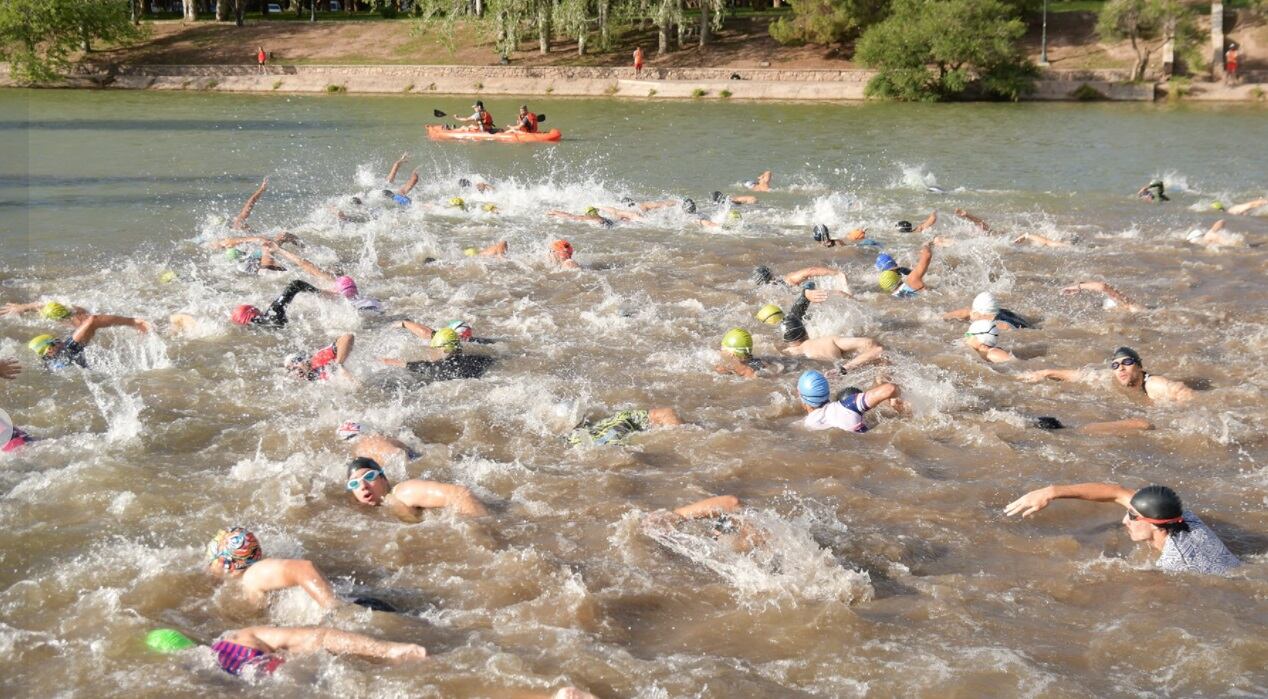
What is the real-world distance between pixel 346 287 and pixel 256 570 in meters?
7.83

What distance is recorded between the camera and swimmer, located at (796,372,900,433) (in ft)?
35.1

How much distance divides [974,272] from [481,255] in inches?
296

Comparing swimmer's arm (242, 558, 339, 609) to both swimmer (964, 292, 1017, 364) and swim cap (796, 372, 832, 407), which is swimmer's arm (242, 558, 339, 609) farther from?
swimmer (964, 292, 1017, 364)

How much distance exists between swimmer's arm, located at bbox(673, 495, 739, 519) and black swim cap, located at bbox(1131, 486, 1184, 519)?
2.83m

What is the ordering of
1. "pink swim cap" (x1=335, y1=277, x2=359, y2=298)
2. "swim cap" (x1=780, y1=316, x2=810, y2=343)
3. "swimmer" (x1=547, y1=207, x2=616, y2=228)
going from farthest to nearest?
"swimmer" (x1=547, y1=207, x2=616, y2=228) → "pink swim cap" (x1=335, y1=277, x2=359, y2=298) → "swim cap" (x1=780, y1=316, x2=810, y2=343)

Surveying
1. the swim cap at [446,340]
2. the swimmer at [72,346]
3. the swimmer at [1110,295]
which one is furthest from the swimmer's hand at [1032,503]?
the swimmer at [72,346]

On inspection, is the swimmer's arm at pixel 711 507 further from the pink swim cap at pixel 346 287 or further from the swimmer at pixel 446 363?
the pink swim cap at pixel 346 287

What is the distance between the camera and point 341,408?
1149 cm

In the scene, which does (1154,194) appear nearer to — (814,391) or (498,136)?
(814,391)

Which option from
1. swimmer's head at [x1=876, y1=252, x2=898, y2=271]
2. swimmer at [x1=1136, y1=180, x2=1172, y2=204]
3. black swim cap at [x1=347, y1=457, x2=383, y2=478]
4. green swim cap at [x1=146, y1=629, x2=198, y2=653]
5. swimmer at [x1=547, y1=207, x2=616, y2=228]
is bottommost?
green swim cap at [x1=146, y1=629, x2=198, y2=653]

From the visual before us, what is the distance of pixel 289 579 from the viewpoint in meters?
7.73

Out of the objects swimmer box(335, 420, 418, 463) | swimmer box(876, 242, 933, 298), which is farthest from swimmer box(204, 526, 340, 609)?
swimmer box(876, 242, 933, 298)

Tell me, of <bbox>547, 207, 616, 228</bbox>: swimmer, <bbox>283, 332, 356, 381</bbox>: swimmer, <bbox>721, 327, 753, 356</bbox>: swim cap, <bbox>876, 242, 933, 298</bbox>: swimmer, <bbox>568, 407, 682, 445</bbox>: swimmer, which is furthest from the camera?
<bbox>547, 207, 616, 228</bbox>: swimmer

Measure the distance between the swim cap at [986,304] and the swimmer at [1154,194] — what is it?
1073 cm
